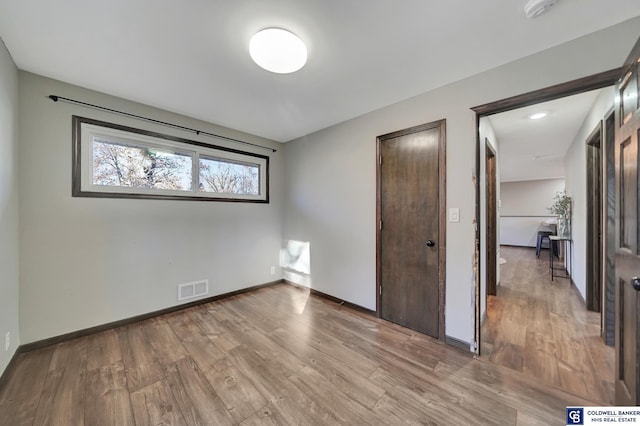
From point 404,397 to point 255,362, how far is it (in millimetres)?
1167

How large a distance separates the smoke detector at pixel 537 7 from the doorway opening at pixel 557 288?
0.58 meters

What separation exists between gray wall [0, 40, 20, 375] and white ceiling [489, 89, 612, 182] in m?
A: 4.62

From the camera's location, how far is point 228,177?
3.43 metres

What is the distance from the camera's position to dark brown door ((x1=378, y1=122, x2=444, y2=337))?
2283 millimetres

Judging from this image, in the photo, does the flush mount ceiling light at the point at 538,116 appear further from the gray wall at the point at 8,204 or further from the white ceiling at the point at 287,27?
the gray wall at the point at 8,204

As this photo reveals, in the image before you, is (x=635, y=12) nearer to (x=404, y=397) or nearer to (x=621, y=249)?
(x=621, y=249)

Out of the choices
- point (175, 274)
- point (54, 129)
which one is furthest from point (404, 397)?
point (54, 129)

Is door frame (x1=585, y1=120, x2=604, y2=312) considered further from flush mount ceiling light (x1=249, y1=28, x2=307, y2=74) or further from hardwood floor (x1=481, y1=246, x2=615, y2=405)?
flush mount ceiling light (x1=249, y1=28, x2=307, y2=74)

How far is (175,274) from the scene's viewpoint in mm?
2855

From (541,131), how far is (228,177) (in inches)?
184

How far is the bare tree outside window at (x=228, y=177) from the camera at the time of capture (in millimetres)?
3186

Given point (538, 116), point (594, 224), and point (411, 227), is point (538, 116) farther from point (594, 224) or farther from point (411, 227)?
point (411, 227)

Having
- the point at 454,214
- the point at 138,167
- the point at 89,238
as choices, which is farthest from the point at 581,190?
the point at 89,238

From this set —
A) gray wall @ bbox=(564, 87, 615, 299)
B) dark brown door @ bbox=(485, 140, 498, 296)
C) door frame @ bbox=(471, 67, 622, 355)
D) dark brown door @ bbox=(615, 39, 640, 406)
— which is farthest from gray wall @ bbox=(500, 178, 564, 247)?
dark brown door @ bbox=(615, 39, 640, 406)
